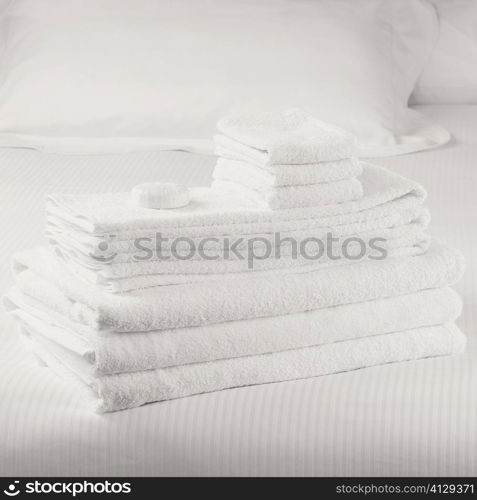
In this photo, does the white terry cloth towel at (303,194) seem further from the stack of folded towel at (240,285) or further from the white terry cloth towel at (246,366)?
the white terry cloth towel at (246,366)

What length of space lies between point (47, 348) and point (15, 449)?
0.15 meters

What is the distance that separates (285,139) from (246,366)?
262 mm

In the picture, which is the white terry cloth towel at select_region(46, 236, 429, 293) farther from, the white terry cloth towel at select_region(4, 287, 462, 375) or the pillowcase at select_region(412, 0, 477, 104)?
the pillowcase at select_region(412, 0, 477, 104)

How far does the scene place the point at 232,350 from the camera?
109 cm

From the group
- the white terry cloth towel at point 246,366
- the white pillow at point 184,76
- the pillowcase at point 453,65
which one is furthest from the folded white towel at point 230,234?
the pillowcase at point 453,65

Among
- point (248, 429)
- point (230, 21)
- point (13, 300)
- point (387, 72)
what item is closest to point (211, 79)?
point (230, 21)

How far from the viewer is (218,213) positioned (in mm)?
1114

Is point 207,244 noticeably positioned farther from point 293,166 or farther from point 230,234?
point 293,166

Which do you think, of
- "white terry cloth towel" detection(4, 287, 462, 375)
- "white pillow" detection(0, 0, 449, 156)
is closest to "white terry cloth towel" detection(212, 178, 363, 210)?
"white terry cloth towel" detection(4, 287, 462, 375)

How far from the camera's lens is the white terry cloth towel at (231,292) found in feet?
3.49

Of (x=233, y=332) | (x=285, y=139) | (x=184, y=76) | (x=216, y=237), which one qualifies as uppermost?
(x=184, y=76)

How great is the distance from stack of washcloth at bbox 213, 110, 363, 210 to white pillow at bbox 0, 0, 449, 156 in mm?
854

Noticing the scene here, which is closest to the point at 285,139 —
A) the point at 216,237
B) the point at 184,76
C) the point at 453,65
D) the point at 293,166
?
the point at 293,166
